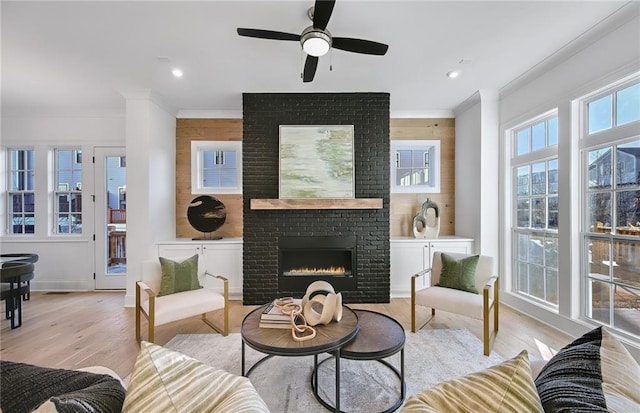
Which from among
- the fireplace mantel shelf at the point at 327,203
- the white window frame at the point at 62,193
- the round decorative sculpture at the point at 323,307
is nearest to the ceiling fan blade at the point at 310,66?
the fireplace mantel shelf at the point at 327,203

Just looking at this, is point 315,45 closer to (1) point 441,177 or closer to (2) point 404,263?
(2) point 404,263

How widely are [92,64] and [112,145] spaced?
5.69ft

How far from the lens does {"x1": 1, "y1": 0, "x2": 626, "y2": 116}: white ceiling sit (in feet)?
7.15

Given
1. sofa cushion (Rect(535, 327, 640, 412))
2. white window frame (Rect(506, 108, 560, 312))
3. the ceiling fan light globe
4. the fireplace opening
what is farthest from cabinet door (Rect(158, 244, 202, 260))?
white window frame (Rect(506, 108, 560, 312))

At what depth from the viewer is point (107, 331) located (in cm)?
295

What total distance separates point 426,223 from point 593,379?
11.8 feet

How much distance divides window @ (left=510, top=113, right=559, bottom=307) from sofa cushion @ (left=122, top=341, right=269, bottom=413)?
363 centimetres

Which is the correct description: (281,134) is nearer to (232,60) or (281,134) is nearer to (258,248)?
(232,60)

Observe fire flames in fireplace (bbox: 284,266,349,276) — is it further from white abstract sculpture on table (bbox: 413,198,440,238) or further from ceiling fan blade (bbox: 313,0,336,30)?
ceiling fan blade (bbox: 313,0,336,30)

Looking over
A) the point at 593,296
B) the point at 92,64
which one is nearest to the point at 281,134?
the point at 92,64

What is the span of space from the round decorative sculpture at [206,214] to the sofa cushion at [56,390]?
319cm

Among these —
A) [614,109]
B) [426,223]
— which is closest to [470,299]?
[426,223]

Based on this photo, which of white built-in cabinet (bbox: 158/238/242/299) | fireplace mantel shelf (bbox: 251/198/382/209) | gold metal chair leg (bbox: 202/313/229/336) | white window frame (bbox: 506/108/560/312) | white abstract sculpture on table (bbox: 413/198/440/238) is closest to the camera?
gold metal chair leg (bbox: 202/313/229/336)

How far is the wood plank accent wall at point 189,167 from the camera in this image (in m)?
4.43
